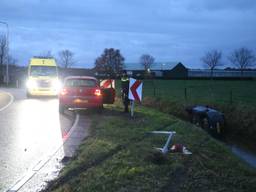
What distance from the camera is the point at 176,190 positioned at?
6422mm

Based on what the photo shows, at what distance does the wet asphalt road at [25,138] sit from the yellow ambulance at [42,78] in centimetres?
916

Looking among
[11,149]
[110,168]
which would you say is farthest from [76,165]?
[11,149]

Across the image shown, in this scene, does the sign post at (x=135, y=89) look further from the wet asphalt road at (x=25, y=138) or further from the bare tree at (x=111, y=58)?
the bare tree at (x=111, y=58)

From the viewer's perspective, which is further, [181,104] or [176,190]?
[181,104]

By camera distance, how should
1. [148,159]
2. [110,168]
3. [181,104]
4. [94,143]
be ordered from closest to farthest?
[110,168] → [148,159] → [94,143] → [181,104]

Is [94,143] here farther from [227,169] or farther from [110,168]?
[227,169]

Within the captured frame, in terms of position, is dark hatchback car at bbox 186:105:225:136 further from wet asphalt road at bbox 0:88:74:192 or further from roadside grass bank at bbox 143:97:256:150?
wet asphalt road at bbox 0:88:74:192

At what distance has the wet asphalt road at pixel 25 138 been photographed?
8.40 m

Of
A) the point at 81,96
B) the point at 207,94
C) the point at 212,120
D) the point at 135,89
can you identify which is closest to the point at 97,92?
the point at 81,96

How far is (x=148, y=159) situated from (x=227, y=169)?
1.46 meters

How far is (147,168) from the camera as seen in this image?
7656mm

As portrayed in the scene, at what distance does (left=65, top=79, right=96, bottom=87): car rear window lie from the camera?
19.0 meters

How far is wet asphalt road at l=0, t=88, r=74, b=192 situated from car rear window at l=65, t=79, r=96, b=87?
1.41m

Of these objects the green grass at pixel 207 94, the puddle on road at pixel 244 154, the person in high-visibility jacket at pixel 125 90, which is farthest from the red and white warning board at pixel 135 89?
the green grass at pixel 207 94
